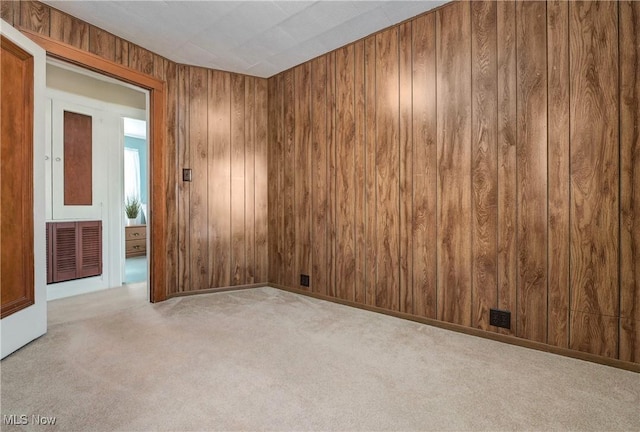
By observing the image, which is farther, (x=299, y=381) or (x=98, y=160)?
(x=98, y=160)

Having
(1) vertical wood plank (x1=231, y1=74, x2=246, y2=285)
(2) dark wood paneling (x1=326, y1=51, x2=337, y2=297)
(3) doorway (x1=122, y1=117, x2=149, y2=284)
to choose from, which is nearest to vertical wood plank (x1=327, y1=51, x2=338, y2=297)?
(2) dark wood paneling (x1=326, y1=51, x2=337, y2=297)

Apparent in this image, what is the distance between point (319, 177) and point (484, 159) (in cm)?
164

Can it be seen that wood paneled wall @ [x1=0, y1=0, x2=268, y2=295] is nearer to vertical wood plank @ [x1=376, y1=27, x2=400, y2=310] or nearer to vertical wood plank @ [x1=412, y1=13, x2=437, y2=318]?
vertical wood plank @ [x1=376, y1=27, x2=400, y2=310]

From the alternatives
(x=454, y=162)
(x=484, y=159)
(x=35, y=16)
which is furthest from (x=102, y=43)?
(x=484, y=159)

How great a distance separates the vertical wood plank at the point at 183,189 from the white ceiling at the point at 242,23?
0.28 meters

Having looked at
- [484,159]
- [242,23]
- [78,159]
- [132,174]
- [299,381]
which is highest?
[242,23]

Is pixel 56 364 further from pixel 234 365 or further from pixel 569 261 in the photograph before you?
pixel 569 261

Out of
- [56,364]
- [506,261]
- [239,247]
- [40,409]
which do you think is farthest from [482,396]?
[239,247]

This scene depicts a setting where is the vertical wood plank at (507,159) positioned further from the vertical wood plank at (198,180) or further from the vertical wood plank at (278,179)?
the vertical wood plank at (198,180)

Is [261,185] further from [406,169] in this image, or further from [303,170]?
[406,169]

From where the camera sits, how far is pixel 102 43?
9.47 ft

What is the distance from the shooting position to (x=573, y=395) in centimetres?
166

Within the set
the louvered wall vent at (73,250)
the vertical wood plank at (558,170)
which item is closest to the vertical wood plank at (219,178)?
the louvered wall vent at (73,250)
